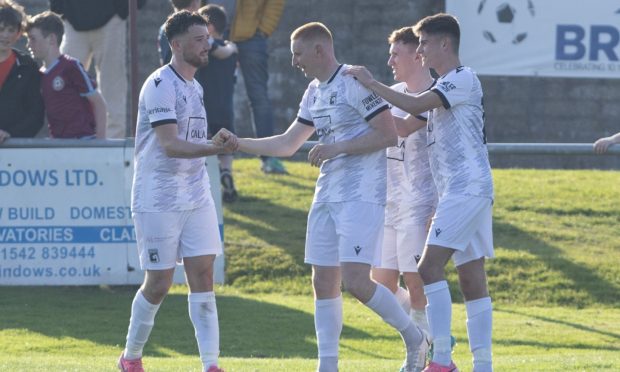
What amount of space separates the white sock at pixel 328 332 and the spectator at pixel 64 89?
395 centimetres

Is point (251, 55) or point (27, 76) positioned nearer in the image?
point (27, 76)

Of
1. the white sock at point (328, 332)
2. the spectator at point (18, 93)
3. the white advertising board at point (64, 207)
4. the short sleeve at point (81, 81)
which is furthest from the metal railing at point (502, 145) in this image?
the white sock at point (328, 332)

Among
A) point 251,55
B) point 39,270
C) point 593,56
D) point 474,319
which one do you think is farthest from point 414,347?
point 593,56

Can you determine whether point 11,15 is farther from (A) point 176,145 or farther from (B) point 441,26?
(B) point 441,26

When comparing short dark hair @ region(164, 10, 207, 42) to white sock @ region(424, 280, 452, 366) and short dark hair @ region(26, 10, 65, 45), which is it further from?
short dark hair @ region(26, 10, 65, 45)

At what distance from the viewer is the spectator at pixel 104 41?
13.8 m

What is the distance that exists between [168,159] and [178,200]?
26cm

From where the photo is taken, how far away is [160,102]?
27.8 feet

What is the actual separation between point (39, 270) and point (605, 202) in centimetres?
653

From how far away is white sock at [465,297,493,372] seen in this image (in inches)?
328

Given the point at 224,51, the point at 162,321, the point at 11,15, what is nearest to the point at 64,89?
the point at 11,15

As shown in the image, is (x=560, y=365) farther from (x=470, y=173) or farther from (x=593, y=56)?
(x=593, y=56)

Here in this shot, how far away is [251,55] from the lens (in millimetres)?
14734

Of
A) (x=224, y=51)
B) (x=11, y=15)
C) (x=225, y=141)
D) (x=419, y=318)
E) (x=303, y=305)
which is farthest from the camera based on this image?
(x=224, y=51)
